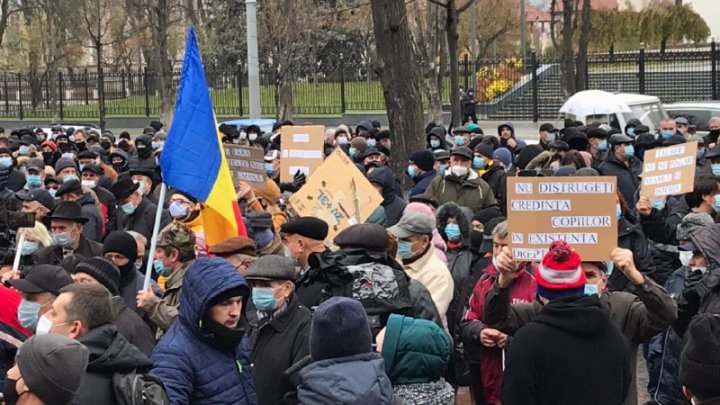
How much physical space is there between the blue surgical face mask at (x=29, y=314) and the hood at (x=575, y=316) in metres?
2.61

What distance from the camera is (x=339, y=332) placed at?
486 cm

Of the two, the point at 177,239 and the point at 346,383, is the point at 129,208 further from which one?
the point at 346,383

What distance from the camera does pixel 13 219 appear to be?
9.15 metres

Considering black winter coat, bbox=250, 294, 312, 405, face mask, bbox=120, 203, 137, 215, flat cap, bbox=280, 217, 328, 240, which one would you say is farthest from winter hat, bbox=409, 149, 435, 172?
black winter coat, bbox=250, 294, 312, 405

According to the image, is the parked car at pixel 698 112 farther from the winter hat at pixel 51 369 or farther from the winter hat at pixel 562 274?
the winter hat at pixel 51 369

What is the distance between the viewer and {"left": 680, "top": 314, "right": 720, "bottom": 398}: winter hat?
459cm

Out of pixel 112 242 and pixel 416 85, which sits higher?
pixel 416 85

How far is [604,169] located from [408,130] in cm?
380

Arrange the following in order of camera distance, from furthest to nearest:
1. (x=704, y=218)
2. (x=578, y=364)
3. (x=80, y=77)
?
(x=80, y=77) < (x=704, y=218) < (x=578, y=364)

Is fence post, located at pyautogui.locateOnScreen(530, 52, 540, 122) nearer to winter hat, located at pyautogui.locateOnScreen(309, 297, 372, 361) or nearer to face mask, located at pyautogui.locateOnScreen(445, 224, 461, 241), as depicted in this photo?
face mask, located at pyautogui.locateOnScreen(445, 224, 461, 241)

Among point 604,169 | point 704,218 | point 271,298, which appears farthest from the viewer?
point 604,169

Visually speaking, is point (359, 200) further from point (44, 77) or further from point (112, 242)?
point (44, 77)

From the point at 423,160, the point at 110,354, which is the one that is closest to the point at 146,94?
the point at 423,160

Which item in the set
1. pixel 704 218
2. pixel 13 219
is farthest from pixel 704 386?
pixel 13 219
